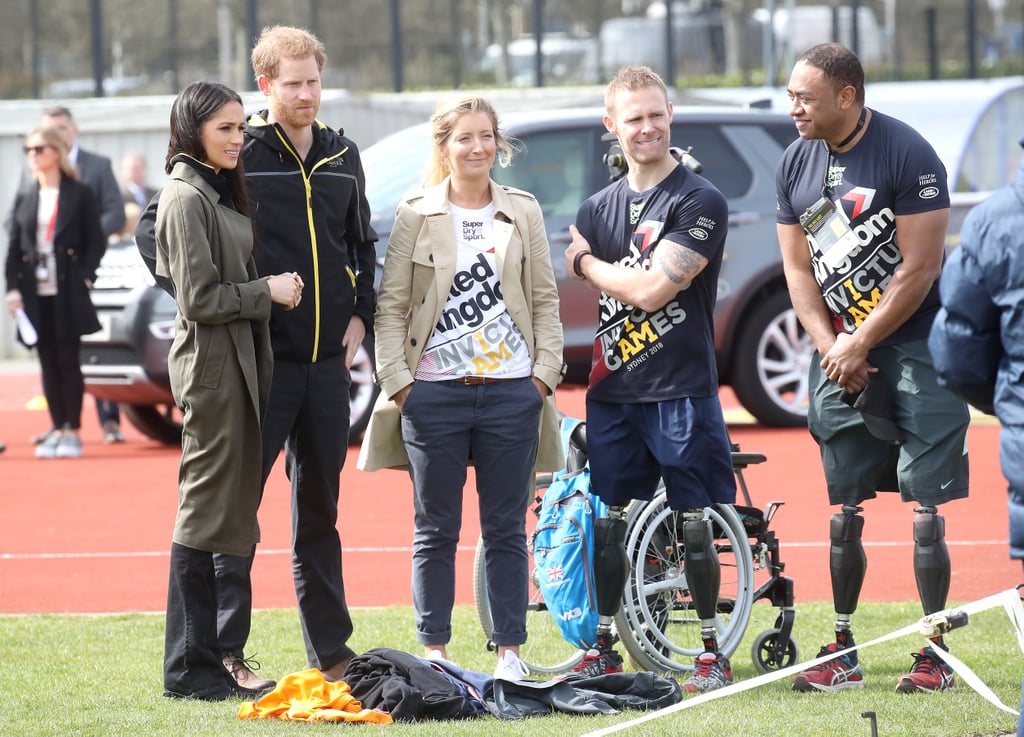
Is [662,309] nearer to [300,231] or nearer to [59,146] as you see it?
[300,231]

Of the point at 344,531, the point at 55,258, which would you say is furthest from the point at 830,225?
the point at 55,258

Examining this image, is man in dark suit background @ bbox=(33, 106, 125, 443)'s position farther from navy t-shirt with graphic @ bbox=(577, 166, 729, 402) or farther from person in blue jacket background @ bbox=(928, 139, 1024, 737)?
person in blue jacket background @ bbox=(928, 139, 1024, 737)

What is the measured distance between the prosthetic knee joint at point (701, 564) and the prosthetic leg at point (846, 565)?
1.43 feet

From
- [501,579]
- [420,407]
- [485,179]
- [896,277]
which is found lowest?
[501,579]

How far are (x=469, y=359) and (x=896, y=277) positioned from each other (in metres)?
1.47

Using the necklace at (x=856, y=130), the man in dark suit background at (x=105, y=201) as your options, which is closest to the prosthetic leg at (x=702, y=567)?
the necklace at (x=856, y=130)

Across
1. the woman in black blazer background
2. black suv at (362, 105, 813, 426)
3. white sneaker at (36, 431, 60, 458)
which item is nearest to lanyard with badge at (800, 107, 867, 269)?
black suv at (362, 105, 813, 426)

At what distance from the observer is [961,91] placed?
2361 centimetres

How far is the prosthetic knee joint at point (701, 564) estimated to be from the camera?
19.4 ft

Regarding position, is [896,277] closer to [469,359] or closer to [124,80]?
[469,359]

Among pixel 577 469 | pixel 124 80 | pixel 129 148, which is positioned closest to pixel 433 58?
pixel 124 80

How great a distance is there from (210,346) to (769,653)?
234 centimetres

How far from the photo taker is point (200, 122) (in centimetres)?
547

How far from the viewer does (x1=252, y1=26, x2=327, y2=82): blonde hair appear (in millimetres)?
5652
